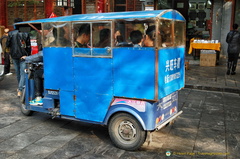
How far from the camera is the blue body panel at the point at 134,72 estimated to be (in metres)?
3.96

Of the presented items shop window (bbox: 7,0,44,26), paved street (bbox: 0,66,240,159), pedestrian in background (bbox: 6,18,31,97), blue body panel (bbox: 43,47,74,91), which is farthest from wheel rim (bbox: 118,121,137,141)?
shop window (bbox: 7,0,44,26)

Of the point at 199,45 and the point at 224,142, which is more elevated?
the point at 199,45

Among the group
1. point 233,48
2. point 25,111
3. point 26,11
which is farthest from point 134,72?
point 26,11

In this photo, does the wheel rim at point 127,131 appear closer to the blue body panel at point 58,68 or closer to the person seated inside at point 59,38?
the blue body panel at point 58,68

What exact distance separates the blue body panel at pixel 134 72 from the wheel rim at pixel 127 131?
454 millimetres

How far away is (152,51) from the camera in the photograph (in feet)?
12.8

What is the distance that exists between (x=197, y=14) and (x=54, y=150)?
52.3 feet

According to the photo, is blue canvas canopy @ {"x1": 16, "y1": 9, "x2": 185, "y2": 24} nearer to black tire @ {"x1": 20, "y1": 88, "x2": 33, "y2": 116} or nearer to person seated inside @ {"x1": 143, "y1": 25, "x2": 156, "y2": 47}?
person seated inside @ {"x1": 143, "y1": 25, "x2": 156, "y2": 47}

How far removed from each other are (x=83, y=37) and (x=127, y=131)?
1668 mm

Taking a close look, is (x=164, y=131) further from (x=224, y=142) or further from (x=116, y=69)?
(x=116, y=69)

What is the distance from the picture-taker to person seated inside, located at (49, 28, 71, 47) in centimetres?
474

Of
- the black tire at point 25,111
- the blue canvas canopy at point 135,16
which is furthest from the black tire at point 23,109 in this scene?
the blue canvas canopy at point 135,16

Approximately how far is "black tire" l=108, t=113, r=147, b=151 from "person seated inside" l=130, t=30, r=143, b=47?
1.08m

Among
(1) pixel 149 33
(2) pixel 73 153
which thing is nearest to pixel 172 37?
(1) pixel 149 33
